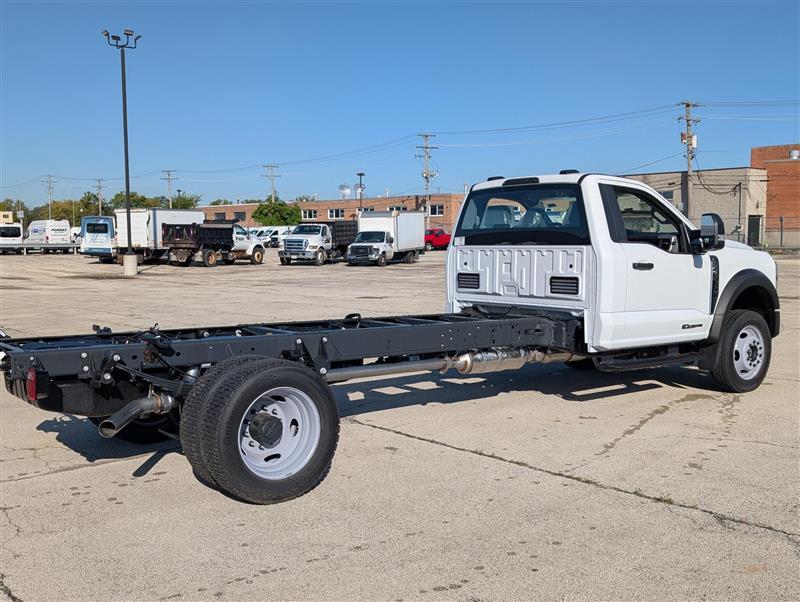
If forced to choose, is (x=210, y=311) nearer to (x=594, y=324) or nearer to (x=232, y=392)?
(x=594, y=324)

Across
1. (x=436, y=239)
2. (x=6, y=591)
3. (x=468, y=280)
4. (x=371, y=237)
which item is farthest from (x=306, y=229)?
(x=6, y=591)

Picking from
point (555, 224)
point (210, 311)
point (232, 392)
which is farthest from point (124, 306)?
point (232, 392)

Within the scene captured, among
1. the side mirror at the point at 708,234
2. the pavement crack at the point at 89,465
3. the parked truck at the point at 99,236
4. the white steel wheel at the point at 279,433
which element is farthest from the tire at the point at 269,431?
the parked truck at the point at 99,236

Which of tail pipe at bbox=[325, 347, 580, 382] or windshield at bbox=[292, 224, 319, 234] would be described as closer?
tail pipe at bbox=[325, 347, 580, 382]

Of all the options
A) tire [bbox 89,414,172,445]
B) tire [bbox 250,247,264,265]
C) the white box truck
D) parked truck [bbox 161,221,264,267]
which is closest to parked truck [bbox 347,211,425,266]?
tire [bbox 250,247,264,265]

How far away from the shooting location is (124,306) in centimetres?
1909

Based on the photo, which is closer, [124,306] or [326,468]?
[326,468]

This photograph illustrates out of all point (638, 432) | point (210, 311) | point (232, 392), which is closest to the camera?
point (232, 392)

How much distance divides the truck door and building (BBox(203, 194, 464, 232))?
63571 mm

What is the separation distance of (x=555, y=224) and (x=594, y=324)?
1084mm

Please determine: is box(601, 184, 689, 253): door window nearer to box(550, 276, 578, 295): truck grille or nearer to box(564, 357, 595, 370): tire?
box(550, 276, 578, 295): truck grille

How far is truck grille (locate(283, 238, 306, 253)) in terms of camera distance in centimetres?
4225

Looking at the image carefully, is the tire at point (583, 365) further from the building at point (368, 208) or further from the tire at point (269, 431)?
the building at point (368, 208)

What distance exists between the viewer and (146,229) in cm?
3956
